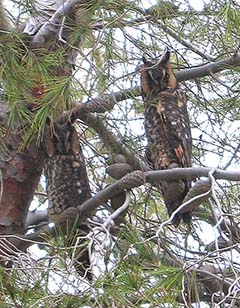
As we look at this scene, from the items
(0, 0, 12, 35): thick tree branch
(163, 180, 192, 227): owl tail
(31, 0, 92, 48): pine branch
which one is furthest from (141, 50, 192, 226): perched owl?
(0, 0, 12, 35): thick tree branch

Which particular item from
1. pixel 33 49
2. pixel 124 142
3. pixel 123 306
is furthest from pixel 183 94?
pixel 123 306

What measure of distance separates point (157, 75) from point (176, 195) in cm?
45

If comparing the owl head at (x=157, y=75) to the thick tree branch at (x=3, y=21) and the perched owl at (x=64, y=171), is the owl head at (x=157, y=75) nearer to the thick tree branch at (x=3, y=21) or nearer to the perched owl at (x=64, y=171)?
the perched owl at (x=64, y=171)

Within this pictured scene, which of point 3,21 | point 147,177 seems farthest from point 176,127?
point 3,21

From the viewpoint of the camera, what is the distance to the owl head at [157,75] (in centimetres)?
242

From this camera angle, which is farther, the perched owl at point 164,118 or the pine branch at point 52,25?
the perched owl at point 164,118

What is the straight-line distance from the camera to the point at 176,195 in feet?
7.06

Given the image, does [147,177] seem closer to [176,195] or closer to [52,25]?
[176,195]

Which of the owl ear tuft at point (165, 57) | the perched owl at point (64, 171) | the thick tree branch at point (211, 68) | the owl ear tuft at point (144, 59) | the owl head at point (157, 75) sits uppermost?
the owl ear tuft at point (144, 59)

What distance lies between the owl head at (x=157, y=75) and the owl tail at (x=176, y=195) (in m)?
0.40

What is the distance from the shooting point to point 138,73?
236 cm

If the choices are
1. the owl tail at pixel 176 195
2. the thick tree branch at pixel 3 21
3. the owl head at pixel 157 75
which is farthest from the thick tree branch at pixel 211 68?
the thick tree branch at pixel 3 21

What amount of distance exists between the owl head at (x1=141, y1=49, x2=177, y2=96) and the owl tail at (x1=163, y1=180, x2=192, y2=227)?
1.30 ft

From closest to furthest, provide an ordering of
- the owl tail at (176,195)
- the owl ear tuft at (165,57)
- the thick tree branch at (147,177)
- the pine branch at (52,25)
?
the thick tree branch at (147,177) < the owl tail at (176,195) < the pine branch at (52,25) < the owl ear tuft at (165,57)
